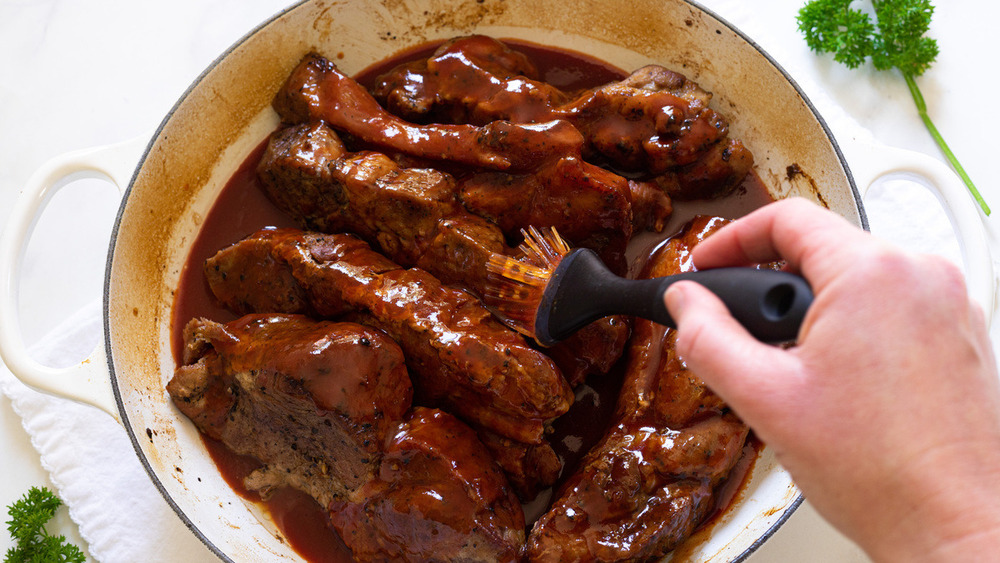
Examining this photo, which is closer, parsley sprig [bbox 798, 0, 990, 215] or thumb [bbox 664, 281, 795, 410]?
thumb [bbox 664, 281, 795, 410]

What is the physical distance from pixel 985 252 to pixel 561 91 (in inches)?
61.1

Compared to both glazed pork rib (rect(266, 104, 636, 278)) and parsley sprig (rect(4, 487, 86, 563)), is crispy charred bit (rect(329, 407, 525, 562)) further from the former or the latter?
parsley sprig (rect(4, 487, 86, 563))

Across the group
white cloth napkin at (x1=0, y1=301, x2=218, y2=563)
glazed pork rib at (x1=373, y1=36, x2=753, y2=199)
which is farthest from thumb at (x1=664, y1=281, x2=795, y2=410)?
white cloth napkin at (x1=0, y1=301, x2=218, y2=563)

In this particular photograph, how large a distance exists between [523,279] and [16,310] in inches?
65.9

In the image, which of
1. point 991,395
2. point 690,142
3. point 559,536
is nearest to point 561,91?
point 690,142

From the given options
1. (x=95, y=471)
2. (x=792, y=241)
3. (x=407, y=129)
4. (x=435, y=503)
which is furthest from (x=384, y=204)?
(x=95, y=471)

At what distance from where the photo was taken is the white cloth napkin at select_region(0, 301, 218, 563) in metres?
2.86

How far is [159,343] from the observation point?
2.89m

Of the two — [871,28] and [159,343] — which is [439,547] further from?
[871,28]

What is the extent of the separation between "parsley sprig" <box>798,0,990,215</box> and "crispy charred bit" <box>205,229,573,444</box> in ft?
6.04

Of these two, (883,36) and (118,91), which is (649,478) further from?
(118,91)

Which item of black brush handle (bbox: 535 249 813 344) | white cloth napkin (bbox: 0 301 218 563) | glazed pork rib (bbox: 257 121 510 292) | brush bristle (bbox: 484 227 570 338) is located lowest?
white cloth napkin (bbox: 0 301 218 563)

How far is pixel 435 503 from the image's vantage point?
7.81 ft

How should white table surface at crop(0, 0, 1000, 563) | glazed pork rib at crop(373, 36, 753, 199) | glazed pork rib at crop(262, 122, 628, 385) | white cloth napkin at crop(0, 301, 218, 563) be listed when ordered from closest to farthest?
glazed pork rib at crop(262, 122, 628, 385) < glazed pork rib at crop(373, 36, 753, 199) < white cloth napkin at crop(0, 301, 218, 563) < white table surface at crop(0, 0, 1000, 563)
